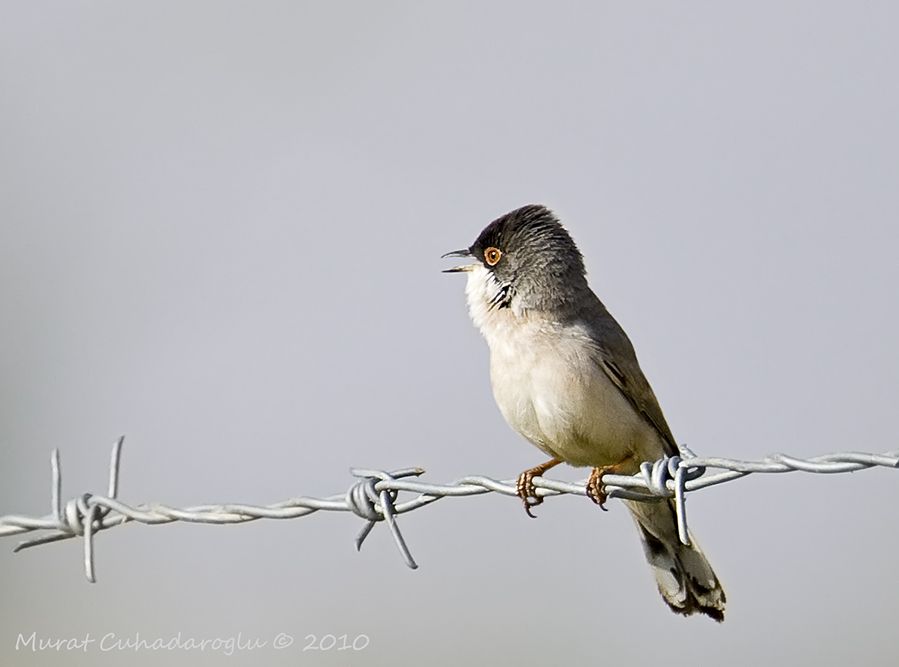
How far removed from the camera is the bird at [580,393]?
632 centimetres

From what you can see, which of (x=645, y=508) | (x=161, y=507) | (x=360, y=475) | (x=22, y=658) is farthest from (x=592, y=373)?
(x=22, y=658)

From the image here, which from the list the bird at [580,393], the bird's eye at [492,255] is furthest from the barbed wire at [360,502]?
the bird's eye at [492,255]

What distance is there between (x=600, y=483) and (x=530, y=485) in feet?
2.48

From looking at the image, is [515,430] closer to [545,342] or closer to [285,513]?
[545,342]

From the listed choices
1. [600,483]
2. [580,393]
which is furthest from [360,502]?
[580,393]

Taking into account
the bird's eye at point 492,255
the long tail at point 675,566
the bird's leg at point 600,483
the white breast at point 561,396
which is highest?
the bird's eye at point 492,255

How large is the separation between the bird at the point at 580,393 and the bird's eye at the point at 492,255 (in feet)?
0.71

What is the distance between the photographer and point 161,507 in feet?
14.9

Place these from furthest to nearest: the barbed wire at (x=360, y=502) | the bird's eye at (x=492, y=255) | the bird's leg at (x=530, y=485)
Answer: the bird's eye at (x=492, y=255), the bird's leg at (x=530, y=485), the barbed wire at (x=360, y=502)

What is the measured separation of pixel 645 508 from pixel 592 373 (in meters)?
0.81

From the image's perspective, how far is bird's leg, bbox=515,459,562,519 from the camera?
5.38m

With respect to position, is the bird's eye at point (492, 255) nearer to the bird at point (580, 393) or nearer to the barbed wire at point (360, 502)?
the bird at point (580, 393)

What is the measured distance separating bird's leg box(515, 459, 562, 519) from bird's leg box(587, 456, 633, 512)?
0.83 ft

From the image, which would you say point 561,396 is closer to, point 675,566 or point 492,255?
point 675,566
